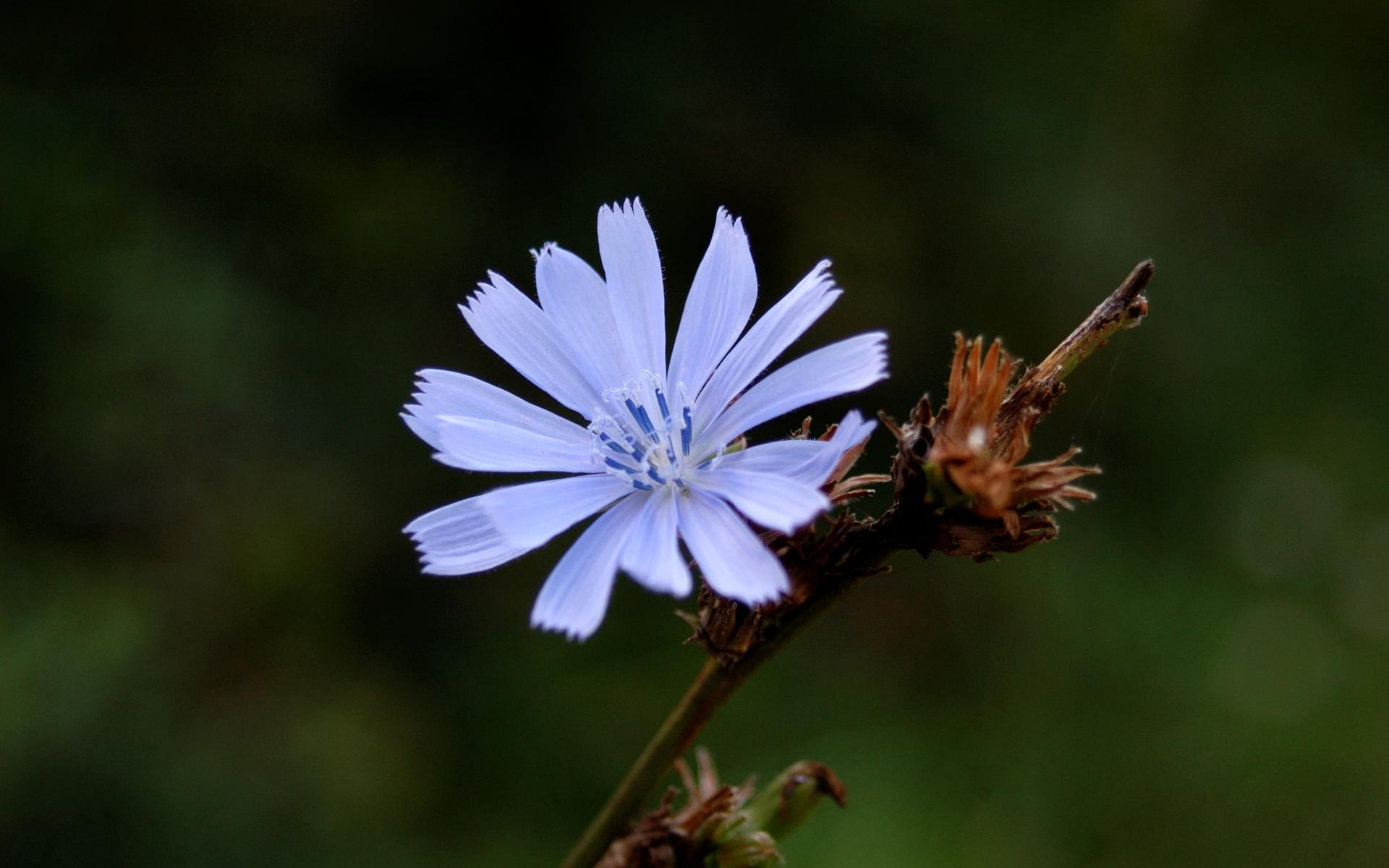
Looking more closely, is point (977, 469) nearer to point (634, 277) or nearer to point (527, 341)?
point (634, 277)

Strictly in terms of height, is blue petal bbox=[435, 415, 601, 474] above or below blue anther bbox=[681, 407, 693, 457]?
above

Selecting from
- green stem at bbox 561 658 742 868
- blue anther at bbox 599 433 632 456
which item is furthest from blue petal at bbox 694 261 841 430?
green stem at bbox 561 658 742 868

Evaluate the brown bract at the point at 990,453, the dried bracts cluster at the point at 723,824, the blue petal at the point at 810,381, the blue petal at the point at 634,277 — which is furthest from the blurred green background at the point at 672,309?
the brown bract at the point at 990,453

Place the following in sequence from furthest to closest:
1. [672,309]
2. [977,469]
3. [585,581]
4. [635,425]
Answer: [672,309] → [635,425] → [585,581] → [977,469]

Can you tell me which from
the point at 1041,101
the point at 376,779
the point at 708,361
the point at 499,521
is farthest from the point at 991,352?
the point at 1041,101

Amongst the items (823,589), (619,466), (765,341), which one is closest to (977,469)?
(823,589)

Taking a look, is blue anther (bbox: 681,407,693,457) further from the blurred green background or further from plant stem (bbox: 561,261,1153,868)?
the blurred green background

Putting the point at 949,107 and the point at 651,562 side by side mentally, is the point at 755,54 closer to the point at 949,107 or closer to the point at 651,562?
the point at 949,107

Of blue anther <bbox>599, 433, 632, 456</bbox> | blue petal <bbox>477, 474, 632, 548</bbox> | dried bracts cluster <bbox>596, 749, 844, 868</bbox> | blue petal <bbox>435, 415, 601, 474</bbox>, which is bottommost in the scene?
dried bracts cluster <bbox>596, 749, 844, 868</bbox>
